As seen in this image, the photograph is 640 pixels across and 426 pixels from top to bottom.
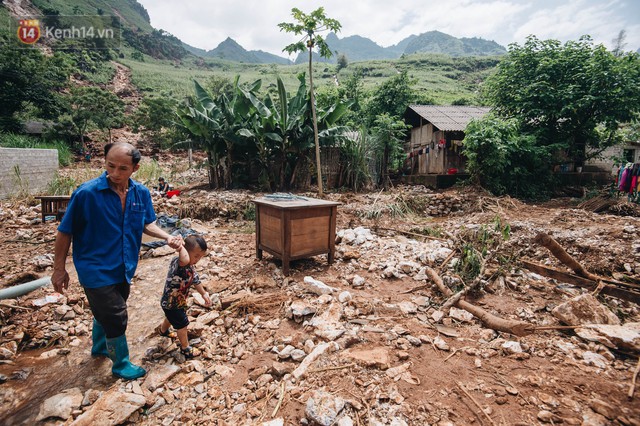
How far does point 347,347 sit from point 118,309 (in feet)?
5.39

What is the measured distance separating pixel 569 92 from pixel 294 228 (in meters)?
11.5

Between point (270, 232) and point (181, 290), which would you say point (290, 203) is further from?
point (181, 290)

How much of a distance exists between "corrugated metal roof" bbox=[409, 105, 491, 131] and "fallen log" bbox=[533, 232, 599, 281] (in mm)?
9947

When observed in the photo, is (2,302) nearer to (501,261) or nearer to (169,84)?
(501,261)

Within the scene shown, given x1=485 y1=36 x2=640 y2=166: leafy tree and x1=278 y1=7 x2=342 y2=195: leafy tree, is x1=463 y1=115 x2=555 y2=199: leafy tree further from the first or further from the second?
x1=278 y1=7 x2=342 y2=195: leafy tree

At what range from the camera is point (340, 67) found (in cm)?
5528

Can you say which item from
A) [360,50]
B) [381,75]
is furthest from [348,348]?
Result: [360,50]

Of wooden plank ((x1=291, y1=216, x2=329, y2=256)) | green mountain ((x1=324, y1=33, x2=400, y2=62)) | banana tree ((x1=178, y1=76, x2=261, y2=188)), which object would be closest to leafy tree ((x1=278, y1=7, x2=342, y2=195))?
banana tree ((x1=178, y1=76, x2=261, y2=188))

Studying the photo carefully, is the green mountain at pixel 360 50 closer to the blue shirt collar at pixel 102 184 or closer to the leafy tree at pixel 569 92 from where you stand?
the leafy tree at pixel 569 92

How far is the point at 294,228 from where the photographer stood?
12.8 ft

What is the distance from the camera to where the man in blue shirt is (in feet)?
6.66

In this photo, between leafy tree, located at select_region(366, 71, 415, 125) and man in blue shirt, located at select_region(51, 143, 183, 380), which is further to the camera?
leafy tree, located at select_region(366, 71, 415, 125)

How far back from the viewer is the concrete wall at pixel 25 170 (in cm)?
768

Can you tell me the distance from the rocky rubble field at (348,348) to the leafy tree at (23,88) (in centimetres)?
2209
